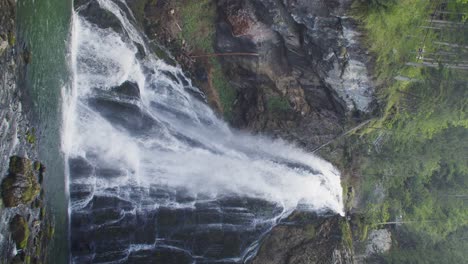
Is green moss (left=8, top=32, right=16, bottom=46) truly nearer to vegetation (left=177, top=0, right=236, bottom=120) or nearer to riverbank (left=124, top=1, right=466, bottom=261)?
riverbank (left=124, top=1, right=466, bottom=261)

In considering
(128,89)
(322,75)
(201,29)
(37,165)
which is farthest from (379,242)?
(37,165)

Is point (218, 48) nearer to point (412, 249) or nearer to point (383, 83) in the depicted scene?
point (383, 83)

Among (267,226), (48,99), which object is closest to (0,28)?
(48,99)

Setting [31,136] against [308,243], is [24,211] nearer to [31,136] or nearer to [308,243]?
[31,136]

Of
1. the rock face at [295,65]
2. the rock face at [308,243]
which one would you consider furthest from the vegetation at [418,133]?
the rock face at [308,243]

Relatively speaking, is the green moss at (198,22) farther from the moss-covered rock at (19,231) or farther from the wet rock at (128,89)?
the moss-covered rock at (19,231)

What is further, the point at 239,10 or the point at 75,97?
the point at 239,10
